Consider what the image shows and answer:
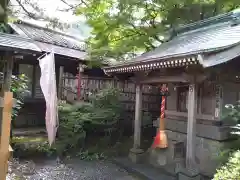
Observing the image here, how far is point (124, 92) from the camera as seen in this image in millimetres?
13500

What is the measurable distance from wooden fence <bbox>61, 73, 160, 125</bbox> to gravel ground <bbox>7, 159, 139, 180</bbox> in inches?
147

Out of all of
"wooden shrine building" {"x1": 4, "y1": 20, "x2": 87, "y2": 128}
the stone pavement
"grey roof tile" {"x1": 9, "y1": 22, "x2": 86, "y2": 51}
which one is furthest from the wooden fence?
the stone pavement

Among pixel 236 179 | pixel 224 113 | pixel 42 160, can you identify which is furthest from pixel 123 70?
pixel 236 179

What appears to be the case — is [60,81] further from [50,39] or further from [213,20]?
[213,20]

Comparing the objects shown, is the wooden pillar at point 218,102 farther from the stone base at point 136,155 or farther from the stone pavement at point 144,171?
the stone base at point 136,155

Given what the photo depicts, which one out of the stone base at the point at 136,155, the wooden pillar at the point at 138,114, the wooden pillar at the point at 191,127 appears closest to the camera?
the wooden pillar at the point at 191,127

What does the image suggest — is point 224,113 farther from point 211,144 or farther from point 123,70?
point 123,70

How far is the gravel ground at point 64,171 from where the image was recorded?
820 centimetres

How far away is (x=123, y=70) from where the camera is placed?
9.80m

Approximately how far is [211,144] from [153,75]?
3.12m

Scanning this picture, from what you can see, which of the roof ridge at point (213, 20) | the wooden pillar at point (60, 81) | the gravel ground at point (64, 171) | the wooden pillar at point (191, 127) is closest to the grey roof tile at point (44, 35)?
the wooden pillar at point (60, 81)

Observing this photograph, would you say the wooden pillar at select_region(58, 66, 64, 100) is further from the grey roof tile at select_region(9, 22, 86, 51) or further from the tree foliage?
the tree foliage

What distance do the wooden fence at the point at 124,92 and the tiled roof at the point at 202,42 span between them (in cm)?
343

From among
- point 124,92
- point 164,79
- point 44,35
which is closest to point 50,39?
point 44,35
